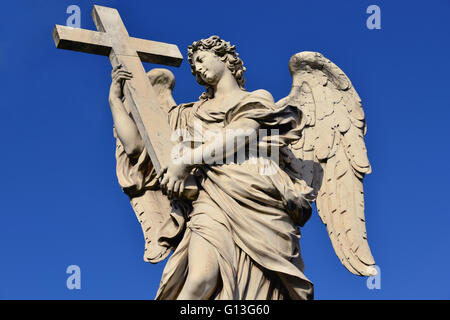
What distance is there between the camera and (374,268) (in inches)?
366

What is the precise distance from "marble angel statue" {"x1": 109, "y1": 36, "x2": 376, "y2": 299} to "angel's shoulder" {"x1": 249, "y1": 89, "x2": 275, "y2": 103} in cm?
2

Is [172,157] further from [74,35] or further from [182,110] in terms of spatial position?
[74,35]

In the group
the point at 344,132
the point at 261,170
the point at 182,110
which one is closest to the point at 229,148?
the point at 261,170

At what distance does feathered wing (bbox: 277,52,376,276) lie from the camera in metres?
9.50

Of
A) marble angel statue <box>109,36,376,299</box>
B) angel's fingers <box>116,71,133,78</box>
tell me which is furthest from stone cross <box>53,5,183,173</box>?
marble angel statue <box>109,36,376,299</box>

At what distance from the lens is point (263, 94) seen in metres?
9.27

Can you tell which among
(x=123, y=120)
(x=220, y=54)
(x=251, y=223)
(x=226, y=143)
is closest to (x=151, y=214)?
(x=123, y=120)

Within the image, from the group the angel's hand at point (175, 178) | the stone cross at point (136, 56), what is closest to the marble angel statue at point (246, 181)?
the angel's hand at point (175, 178)

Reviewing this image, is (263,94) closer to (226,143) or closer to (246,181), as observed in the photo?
(226,143)

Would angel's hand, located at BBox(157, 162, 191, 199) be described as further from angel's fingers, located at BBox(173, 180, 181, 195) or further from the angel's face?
the angel's face

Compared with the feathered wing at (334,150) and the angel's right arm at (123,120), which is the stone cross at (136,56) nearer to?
the angel's right arm at (123,120)

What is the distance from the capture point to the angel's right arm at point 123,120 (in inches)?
375

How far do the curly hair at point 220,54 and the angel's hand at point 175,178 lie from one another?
1.25 meters

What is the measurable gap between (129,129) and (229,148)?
1173mm
